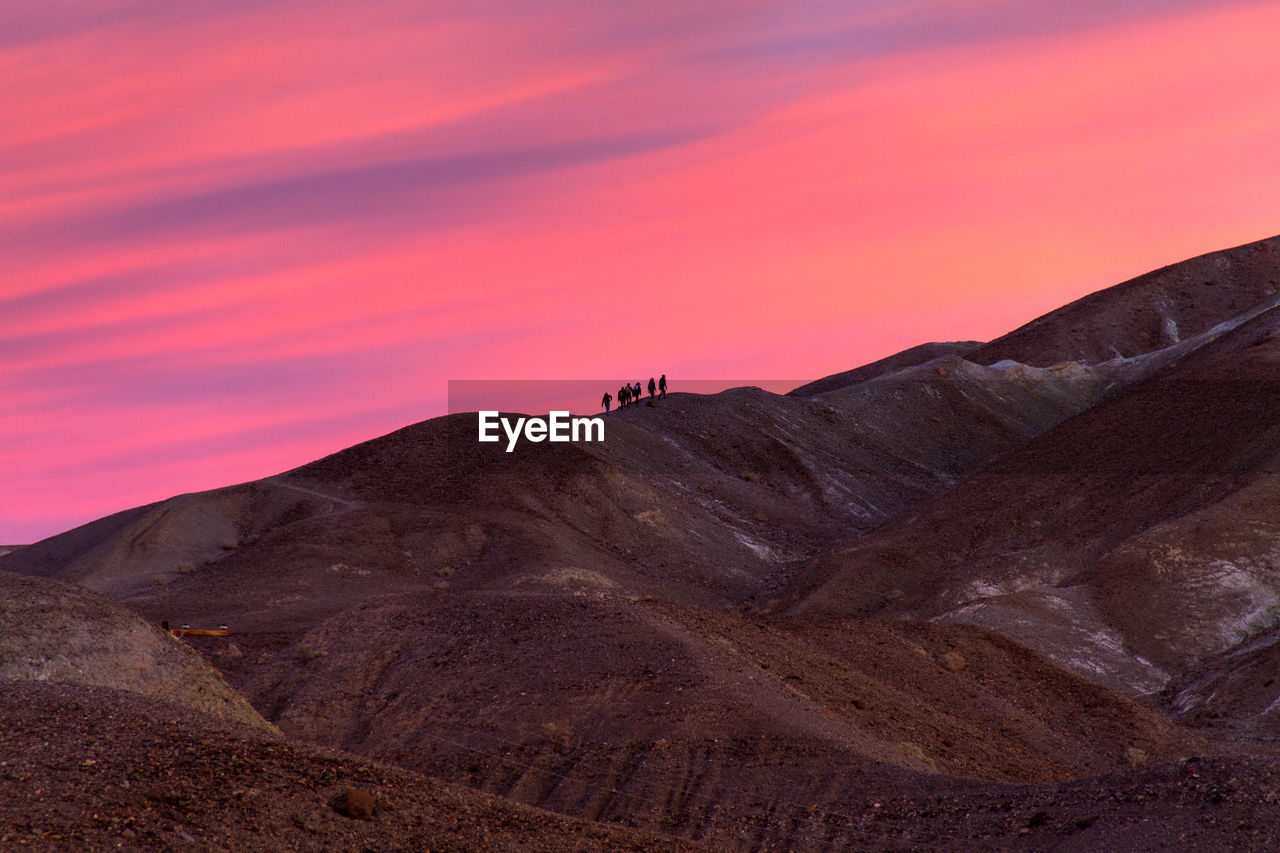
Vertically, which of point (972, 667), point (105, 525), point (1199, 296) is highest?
point (1199, 296)

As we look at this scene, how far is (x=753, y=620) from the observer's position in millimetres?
34531

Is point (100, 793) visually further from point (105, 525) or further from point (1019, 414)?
point (1019, 414)

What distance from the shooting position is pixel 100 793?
42.5 ft

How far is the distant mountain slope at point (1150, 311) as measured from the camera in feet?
372

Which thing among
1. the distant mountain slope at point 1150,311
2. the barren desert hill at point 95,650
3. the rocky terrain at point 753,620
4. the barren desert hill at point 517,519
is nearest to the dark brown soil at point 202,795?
the rocky terrain at point 753,620

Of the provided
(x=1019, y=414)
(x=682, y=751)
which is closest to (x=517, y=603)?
(x=682, y=751)

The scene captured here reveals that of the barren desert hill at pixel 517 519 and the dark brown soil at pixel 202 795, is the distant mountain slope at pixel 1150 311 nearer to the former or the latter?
the barren desert hill at pixel 517 519

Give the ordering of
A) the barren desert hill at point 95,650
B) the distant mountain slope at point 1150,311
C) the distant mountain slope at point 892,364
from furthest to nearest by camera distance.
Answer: the distant mountain slope at point 892,364 → the distant mountain slope at point 1150,311 → the barren desert hill at point 95,650

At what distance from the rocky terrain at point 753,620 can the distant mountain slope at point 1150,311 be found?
64.4 ft

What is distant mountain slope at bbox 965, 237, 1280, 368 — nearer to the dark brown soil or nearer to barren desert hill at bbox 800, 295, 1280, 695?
barren desert hill at bbox 800, 295, 1280, 695

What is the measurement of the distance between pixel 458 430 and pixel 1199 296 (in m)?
78.1

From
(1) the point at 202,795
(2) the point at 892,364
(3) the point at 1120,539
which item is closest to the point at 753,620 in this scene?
(1) the point at 202,795

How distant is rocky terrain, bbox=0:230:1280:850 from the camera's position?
62.3 ft

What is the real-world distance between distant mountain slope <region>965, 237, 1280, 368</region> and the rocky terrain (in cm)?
1963
